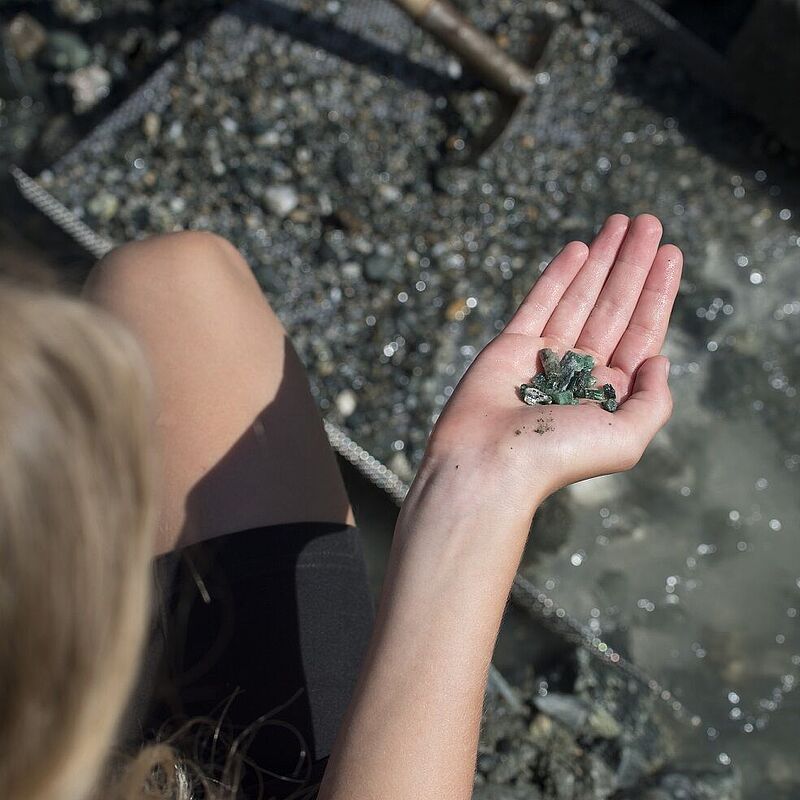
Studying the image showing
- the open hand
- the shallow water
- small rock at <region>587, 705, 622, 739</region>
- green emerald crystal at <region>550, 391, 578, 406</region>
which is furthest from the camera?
the shallow water

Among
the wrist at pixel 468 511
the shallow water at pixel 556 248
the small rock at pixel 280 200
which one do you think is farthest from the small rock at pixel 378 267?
the wrist at pixel 468 511

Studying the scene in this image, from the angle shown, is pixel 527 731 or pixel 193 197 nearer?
pixel 527 731

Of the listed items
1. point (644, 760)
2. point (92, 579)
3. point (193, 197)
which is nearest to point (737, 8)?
point (193, 197)

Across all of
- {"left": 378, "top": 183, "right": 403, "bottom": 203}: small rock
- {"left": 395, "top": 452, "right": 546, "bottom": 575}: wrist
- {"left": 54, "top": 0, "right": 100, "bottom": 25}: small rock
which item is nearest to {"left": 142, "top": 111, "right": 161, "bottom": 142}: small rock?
{"left": 54, "top": 0, "right": 100, "bottom": 25}: small rock

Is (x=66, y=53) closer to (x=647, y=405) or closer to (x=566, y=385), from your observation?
(x=566, y=385)

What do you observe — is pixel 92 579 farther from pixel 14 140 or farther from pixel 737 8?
pixel 737 8

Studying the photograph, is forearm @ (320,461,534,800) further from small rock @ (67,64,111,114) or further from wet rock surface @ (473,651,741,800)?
small rock @ (67,64,111,114)

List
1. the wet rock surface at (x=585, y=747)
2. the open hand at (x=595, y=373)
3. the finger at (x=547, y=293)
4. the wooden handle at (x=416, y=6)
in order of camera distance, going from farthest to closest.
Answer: the wooden handle at (x=416, y=6) → the wet rock surface at (x=585, y=747) → the finger at (x=547, y=293) → the open hand at (x=595, y=373)

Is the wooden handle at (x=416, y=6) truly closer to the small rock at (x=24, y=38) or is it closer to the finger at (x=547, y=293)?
the finger at (x=547, y=293)
